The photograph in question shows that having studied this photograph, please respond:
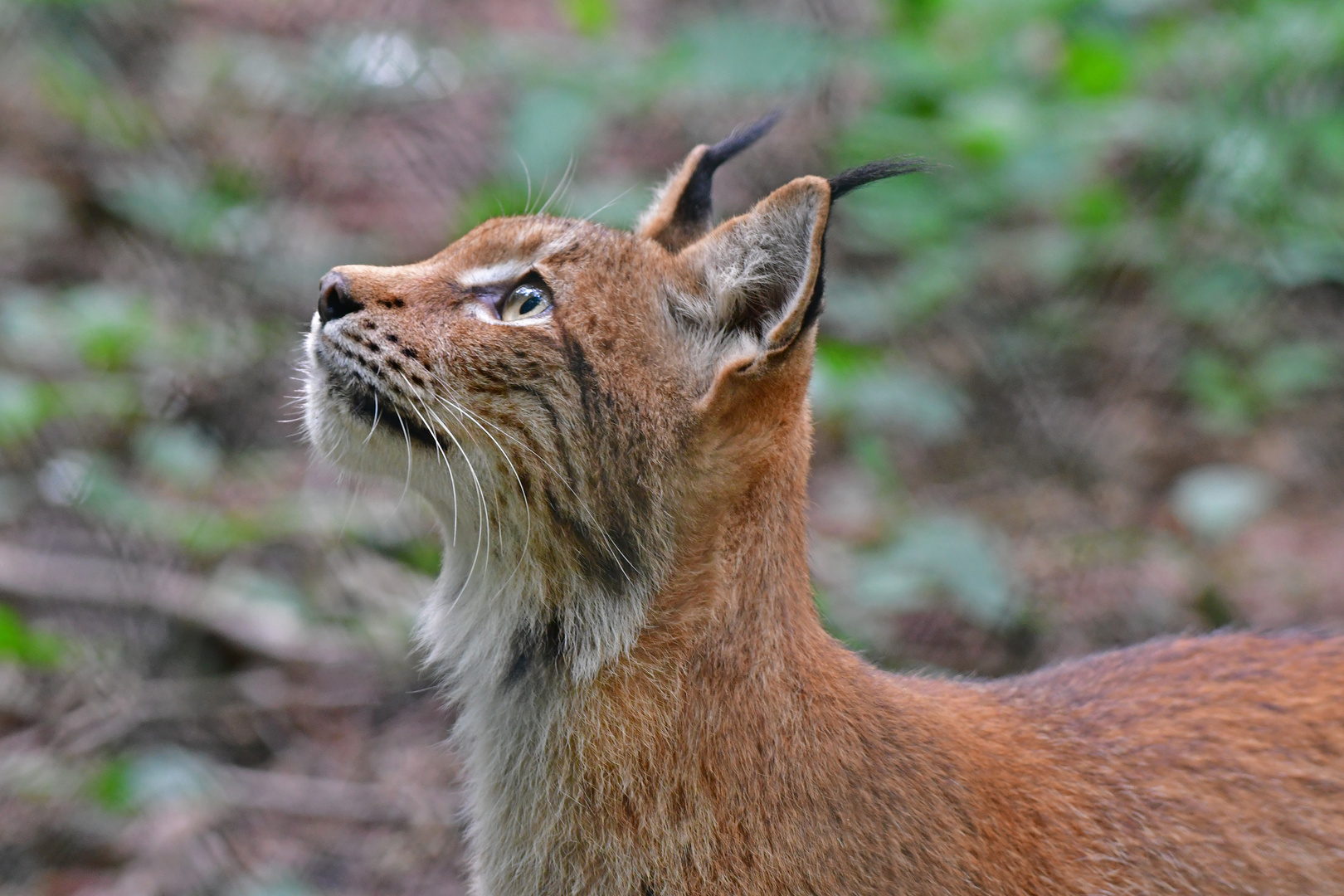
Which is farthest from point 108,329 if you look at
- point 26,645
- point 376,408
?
point 376,408

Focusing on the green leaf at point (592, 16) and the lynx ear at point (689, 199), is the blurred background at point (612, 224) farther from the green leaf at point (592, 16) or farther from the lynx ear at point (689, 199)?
the lynx ear at point (689, 199)

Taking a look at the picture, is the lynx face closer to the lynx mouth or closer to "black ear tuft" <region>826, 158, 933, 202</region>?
the lynx mouth

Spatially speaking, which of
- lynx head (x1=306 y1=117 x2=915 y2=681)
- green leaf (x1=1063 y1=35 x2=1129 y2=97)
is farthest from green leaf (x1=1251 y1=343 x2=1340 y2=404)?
lynx head (x1=306 y1=117 x2=915 y2=681)

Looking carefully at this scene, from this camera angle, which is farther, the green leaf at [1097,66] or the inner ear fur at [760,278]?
the green leaf at [1097,66]

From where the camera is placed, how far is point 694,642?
10.7 feet

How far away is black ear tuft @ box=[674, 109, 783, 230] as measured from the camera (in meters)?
4.02

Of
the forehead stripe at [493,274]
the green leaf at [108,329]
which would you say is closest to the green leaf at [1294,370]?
the forehead stripe at [493,274]

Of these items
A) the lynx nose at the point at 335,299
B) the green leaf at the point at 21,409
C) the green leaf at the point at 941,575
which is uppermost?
the lynx nose at the point at 335,299

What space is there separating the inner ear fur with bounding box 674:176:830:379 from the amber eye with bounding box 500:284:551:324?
372 millimetres

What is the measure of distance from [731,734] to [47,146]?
761cm

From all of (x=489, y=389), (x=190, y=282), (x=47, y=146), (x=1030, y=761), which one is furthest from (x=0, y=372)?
(x=1030, y=761)

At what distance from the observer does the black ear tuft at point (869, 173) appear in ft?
10.3

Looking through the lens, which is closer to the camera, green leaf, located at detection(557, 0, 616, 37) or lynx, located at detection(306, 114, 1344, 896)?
lynx, located at detection(306, 114, 1344, 896)

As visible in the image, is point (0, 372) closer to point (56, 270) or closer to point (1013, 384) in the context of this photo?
point (56, 270)
